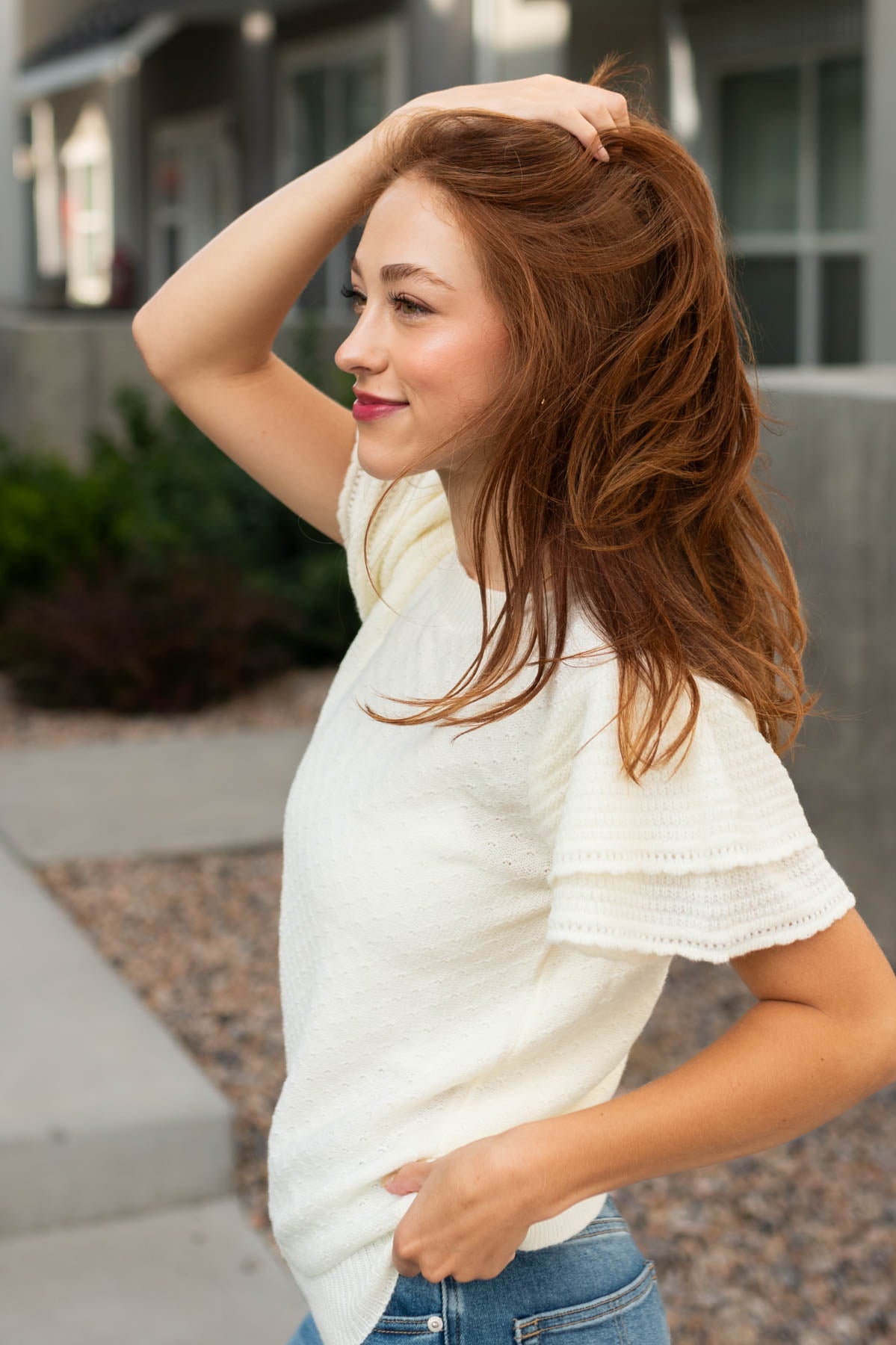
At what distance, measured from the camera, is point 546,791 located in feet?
4.00

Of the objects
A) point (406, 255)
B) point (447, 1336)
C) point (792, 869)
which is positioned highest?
point (406, 255)

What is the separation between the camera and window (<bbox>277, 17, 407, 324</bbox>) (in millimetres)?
11133

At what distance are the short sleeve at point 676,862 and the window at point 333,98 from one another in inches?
384

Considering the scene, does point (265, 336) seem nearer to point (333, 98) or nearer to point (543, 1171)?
point (543, 1171)

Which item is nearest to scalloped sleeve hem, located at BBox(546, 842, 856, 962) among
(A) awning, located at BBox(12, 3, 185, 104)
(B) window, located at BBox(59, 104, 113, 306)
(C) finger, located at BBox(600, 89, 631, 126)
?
(C) finger, located at BBox(600, 89, 631, 126)

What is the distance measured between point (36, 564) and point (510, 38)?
443 centimetres

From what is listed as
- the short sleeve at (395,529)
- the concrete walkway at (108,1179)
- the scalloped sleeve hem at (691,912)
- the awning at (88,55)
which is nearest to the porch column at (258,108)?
the awning at (88,55)

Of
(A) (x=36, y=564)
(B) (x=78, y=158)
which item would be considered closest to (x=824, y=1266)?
(A) (x=36, y=564)

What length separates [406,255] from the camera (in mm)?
1263

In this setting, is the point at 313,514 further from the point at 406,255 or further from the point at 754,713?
the point at 754,713

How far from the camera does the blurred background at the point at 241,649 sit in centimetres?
310

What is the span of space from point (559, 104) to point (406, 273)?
0.18 meters

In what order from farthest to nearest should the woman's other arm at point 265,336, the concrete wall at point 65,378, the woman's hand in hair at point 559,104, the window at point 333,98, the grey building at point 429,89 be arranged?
the concrete wall at point 65,378, the window at point 333,98, the grey building at point 429,89, the woman's other arm at point 265,336, the woman's hand in hair at point 559,104

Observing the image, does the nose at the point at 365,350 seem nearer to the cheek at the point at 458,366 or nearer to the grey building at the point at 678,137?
the cheek at the point at 458,366
